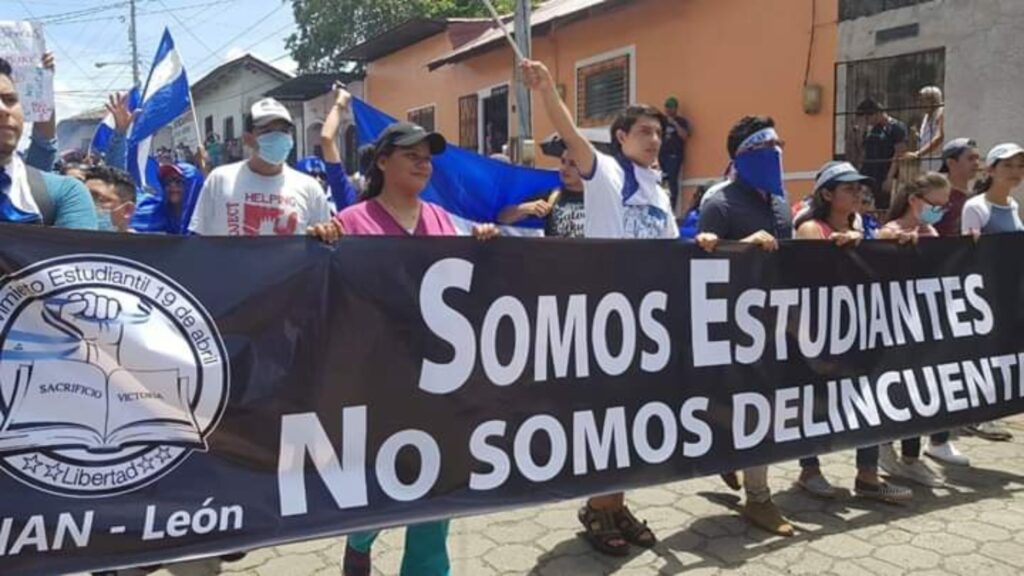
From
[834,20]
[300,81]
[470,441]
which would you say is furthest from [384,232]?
[300,81]

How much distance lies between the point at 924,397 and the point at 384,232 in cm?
256

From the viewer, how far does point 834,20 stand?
915 cm

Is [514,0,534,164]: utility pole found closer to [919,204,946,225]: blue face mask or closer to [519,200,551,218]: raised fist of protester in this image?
[519,200,551,218]: raised fist of protester

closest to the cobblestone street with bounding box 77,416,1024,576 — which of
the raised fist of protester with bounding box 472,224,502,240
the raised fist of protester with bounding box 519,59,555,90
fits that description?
the raised fist of protester with bounding box 472,224,502,240

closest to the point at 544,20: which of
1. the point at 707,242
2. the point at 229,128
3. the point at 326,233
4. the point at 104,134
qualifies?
the point at 104,134

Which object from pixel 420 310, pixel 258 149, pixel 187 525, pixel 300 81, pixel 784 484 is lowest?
pixel 784 484

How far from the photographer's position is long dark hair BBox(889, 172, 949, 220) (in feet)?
14.7

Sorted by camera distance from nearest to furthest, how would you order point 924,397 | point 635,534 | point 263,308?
point 263,308
point 635,534
point 924,397

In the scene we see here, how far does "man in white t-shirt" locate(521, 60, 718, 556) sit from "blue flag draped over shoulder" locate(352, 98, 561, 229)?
6.37 feet

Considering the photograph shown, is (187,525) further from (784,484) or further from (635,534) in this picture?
(784,484)

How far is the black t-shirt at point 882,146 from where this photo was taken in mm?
8156

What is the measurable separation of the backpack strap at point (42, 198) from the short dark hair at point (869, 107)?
25.0 feet

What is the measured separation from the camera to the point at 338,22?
1179 inches

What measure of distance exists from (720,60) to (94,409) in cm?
982
